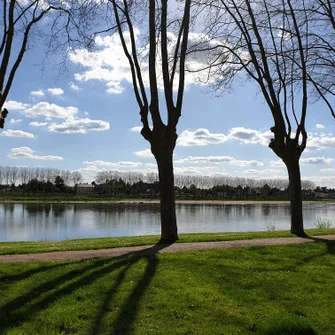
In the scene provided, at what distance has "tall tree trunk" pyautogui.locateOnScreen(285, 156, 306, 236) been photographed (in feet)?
46.2

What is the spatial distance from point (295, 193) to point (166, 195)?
5.55 meters

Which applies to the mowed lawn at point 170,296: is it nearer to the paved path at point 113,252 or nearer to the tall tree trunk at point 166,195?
the paved path at point 113,252

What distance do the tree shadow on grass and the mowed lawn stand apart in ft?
0.04

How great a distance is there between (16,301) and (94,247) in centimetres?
499

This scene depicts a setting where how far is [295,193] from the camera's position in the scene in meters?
14.2

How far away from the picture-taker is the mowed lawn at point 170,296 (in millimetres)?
4566

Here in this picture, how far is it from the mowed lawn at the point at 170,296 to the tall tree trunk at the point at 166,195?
315cm

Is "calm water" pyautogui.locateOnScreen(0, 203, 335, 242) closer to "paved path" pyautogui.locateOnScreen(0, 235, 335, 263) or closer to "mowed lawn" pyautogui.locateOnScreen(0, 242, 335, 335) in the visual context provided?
"paved path" pyautogui.locateOnScreen(0, 235, 335, 263)

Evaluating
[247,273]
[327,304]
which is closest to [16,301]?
[247,273]

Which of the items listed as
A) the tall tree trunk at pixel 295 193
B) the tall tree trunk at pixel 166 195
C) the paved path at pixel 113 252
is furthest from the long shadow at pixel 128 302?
the tall tree trunk at pixel 295 193

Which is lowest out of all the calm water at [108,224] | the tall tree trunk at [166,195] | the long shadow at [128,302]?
the calm water at [108,224]

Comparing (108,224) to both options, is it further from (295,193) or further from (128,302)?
(128,302)

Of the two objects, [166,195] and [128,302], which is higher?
[166,195]

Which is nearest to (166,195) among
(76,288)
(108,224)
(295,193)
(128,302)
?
(295,193)
